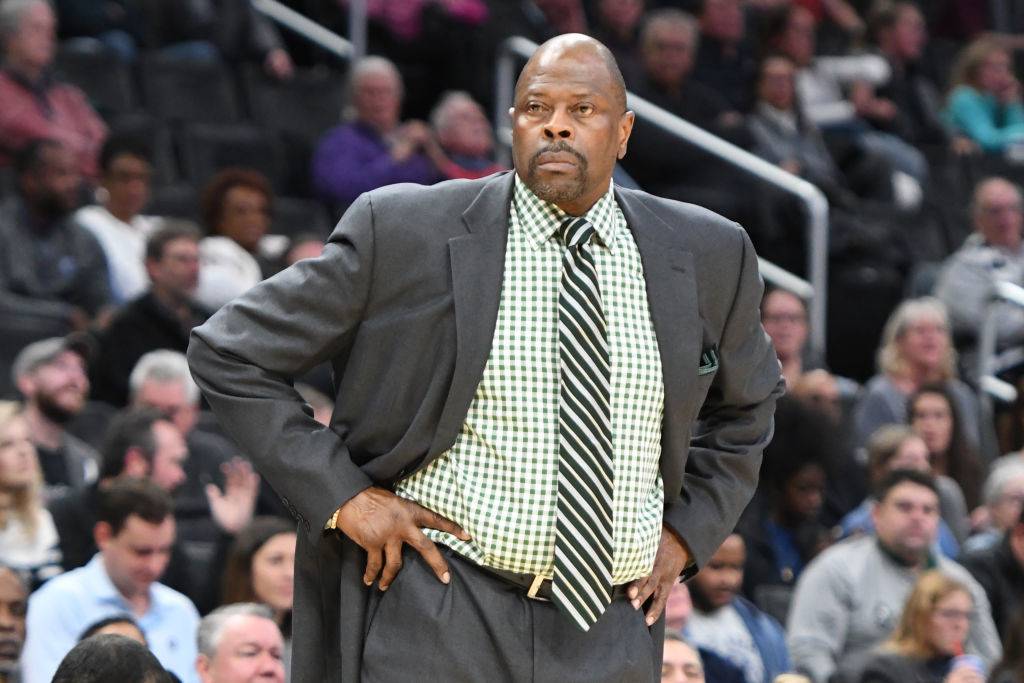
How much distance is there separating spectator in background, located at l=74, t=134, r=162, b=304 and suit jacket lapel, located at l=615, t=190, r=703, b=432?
425cm

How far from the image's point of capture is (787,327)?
7.35 meters

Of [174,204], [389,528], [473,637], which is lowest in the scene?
[174,204]

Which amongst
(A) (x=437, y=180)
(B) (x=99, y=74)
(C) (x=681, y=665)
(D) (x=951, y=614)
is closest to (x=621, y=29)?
(A) (x=437, y=180)

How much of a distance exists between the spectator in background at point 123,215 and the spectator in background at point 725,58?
306 centimetres

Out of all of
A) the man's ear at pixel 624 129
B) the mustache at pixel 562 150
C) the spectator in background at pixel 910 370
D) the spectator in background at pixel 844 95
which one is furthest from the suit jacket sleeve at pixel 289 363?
the spectator in background at pixel 844 95

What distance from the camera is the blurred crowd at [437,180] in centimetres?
526

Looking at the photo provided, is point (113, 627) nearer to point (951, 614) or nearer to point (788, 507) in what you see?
point (951, 614)

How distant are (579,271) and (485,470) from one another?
0.29 meters

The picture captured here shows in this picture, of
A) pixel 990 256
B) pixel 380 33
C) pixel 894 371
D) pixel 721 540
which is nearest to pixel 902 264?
pixel 990 256

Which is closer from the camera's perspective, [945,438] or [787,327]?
[945,438]

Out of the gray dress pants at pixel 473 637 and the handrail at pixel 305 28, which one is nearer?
the gray dress pants at pixel 473 637

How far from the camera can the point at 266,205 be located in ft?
23.8

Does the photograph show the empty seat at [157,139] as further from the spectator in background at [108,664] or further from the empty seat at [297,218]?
the spectator in background at [108,664]

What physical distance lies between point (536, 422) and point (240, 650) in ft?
6.60
